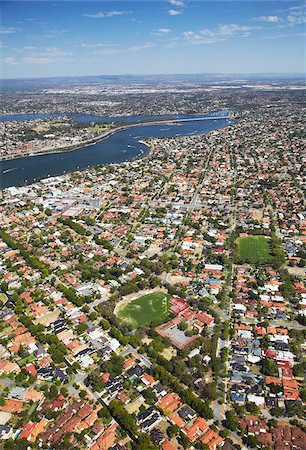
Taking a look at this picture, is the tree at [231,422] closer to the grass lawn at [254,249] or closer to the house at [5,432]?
the house at [5,432]

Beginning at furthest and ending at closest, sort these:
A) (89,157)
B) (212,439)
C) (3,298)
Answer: (89,157)
(3,298)
(212,439)

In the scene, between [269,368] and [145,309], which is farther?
[145,309]

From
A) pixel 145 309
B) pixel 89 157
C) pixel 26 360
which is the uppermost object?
pixel 89 157

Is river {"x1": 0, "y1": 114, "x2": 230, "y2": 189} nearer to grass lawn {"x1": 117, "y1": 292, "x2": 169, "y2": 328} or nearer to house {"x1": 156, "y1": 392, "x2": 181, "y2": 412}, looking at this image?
grass lawn {"x1": 117, "y1": 292, "x2": 169, "y2": 328}

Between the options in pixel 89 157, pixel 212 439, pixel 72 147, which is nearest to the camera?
pixel 212 439

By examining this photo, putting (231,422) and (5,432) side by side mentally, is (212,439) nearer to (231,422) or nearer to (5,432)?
(231,422)

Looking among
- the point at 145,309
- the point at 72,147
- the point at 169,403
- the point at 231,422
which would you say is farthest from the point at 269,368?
the point at 72,147
